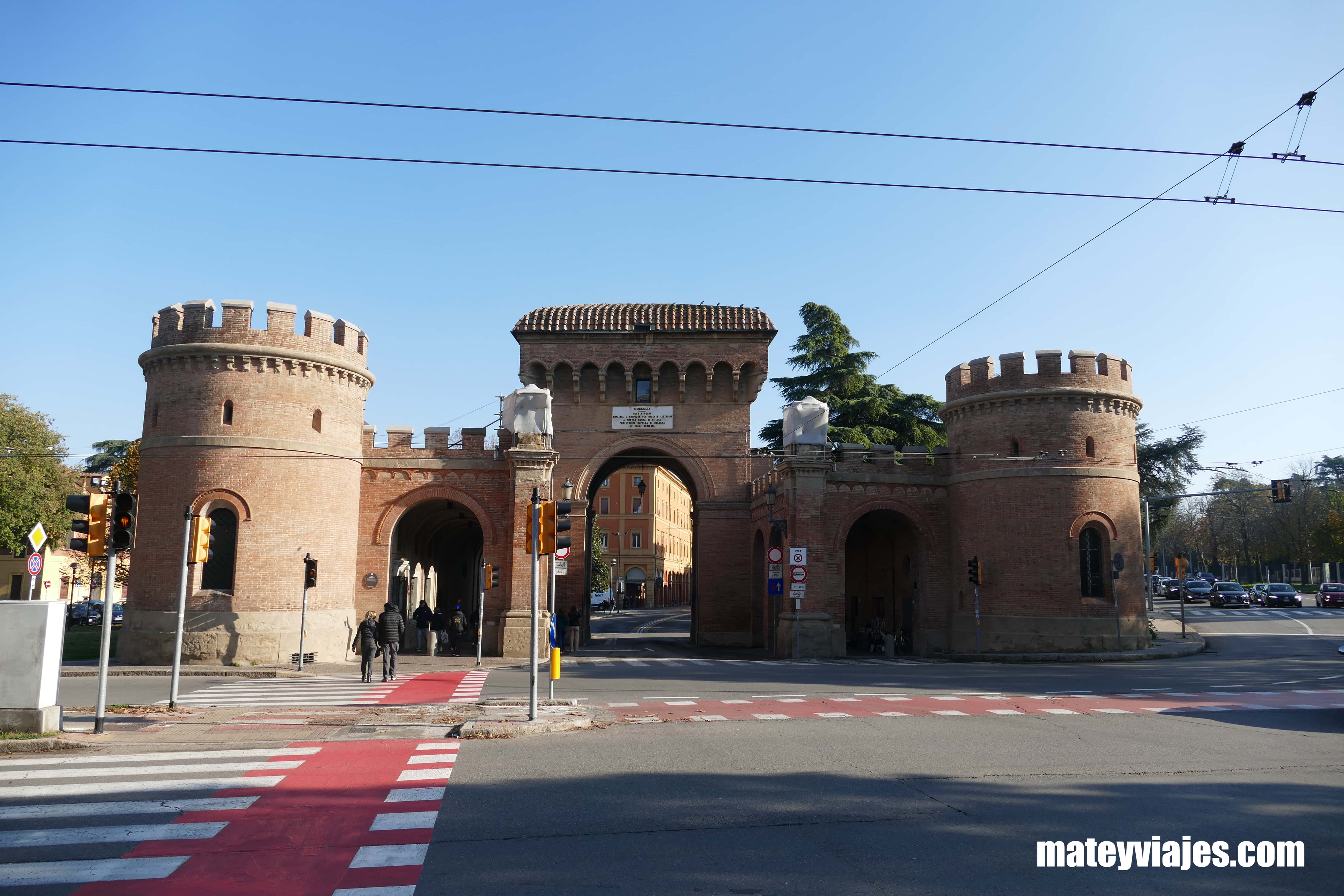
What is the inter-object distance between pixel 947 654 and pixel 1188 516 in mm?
78804

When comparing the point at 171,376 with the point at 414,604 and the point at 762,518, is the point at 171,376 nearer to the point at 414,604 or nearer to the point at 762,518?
the point at 414,604

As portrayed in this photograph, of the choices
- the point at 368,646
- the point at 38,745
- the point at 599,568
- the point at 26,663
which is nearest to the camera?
the point at 38,745

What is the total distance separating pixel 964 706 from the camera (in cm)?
1495

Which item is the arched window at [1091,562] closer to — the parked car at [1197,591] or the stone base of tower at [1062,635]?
the stone base of tower at [1062,635]

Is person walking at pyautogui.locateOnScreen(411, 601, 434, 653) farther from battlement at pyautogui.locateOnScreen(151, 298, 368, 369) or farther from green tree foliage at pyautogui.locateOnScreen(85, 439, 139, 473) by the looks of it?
green tree foliage at pyautogui.locateOnScreen(85, 439, 139, 473)

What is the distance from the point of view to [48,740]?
1055cm

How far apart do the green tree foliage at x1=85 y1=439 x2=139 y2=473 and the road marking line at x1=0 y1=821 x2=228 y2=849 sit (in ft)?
204

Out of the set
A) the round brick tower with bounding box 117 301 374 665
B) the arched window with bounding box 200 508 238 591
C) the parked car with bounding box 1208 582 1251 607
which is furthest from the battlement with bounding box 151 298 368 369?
the parked car with bounding box 1208 582 1251 607

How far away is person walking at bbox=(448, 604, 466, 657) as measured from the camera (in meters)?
28.6

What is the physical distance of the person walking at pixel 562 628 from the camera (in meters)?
30.5

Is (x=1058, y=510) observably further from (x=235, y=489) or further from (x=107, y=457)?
(x=107, y=457)

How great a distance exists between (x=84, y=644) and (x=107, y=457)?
4145 centimetres

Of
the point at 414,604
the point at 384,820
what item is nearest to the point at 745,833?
the point at 384,820

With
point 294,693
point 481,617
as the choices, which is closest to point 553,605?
point 481,617
